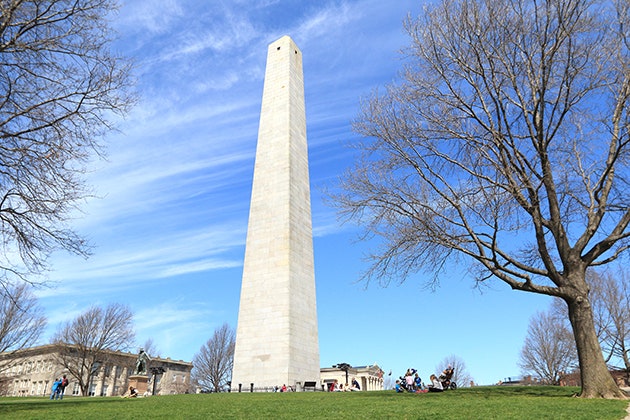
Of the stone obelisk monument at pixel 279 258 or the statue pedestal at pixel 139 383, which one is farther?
the stone obelisk monument at pixel 279 258

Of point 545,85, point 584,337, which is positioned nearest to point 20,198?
point 545,85

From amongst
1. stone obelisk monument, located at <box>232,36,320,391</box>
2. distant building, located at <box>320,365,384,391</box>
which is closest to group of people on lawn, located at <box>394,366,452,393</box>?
stone obelisk monument, located at <box>232,36,320,391</box>

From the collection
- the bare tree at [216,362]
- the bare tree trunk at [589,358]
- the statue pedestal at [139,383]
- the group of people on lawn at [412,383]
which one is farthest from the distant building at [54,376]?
the bare tree trunk at [589,358]

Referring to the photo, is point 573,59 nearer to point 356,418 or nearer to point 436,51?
point 436,51

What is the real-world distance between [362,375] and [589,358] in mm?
56779

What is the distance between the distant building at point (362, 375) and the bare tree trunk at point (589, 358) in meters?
46.7

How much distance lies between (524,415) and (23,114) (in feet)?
49.3

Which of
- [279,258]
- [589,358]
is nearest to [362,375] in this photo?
[279,258]

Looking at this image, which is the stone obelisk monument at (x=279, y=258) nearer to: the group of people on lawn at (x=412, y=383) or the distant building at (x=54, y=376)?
the group of people on lawn at (x=412, y=383)

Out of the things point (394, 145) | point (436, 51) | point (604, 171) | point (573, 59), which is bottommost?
point (604, 171)

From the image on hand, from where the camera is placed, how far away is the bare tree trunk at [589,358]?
12.9 m

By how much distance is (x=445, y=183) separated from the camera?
52.1 feet

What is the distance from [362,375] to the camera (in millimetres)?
66312

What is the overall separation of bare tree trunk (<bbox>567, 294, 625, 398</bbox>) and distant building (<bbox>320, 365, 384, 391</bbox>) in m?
46.7
